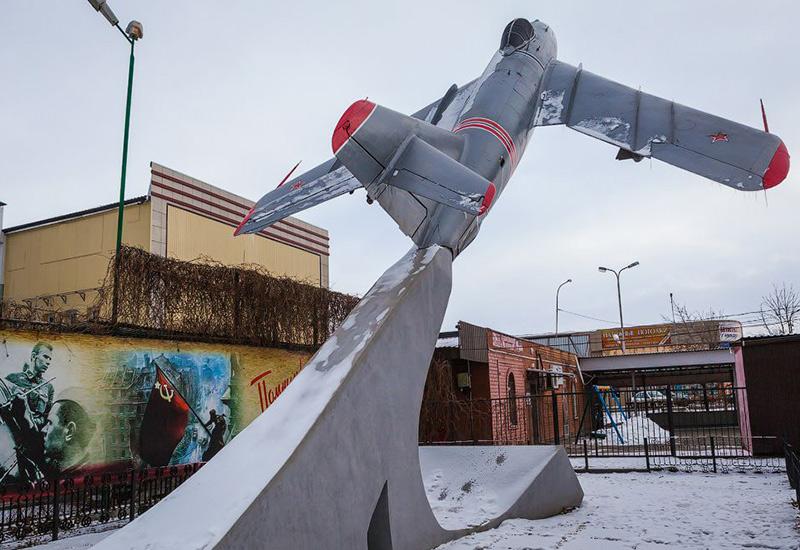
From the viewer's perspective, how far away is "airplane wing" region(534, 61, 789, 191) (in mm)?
7254

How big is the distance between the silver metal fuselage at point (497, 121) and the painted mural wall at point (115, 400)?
19.8ft

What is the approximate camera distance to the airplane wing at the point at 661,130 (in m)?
7.25

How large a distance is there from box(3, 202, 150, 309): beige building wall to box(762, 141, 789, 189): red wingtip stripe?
700 inches

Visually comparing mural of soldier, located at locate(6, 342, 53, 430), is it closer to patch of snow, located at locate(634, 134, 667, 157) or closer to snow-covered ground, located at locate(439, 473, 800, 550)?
snow-covered ground, located at locate(439, 473, 800, 550)

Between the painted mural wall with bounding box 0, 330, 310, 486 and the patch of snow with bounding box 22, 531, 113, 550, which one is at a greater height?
the painted mural wall with bounding box 0, 330, 310, 486

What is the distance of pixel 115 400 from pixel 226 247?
13.2 metres

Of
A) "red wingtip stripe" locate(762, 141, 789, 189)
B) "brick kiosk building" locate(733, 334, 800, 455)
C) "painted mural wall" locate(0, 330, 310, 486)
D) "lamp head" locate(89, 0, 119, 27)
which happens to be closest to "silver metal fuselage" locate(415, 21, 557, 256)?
"red wingtip stripe" locate(762, 141, 789, 189)

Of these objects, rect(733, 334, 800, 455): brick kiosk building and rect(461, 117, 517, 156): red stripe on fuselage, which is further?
rect(733, 334, 800, 455): brick kiosk building

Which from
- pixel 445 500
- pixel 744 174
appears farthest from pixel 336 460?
pixel 744 174

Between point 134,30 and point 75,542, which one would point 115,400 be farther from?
point 134,30

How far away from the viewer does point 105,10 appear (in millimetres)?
11641

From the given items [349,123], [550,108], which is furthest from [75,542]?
[550,108]

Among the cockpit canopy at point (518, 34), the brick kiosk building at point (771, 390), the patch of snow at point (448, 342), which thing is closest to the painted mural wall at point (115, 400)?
the patch of snow at point (448, 342)

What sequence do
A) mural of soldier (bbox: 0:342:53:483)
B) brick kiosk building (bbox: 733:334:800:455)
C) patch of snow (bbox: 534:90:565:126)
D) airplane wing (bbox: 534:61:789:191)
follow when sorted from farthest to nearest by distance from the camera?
1. brick kiosk building (bbox: 733:334:800:455)
2. mural of soldier (bbox: 0:342:53:483)
3. patch of snow (bbox: 534:90:565:126)
4. airplane wing (bbox: 534:61:789:191)
